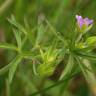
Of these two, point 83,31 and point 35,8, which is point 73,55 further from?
point 35,8

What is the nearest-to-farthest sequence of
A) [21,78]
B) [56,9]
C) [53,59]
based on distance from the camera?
[53,59] → [21,78] → [56,9]

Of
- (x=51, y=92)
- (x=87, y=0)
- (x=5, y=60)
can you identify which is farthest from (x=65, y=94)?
(x=87, y=0)

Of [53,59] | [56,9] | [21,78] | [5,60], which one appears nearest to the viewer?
[53,59]

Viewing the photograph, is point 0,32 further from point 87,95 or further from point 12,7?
point 87,95

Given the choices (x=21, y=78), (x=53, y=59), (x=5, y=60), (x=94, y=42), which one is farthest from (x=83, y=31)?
(x=5, y=60)

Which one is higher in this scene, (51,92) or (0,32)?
(0,32)

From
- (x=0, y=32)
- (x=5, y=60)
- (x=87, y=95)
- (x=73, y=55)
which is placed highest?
(x=0, y=32)

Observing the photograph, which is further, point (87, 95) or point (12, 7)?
point (12, 7)
